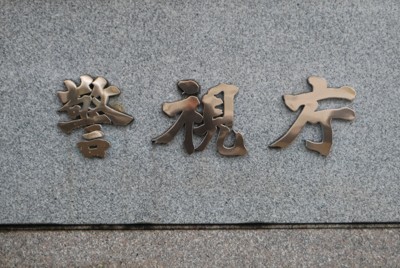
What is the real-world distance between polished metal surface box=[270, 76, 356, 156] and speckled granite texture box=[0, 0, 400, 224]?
2.0 inches

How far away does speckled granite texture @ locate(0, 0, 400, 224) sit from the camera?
2.67 metres

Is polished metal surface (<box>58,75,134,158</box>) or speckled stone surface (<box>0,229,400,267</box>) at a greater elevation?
polished metal surface (<box>58,75,134,158</box>)

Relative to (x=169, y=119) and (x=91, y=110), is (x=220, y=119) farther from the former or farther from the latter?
(x=91, y=110)

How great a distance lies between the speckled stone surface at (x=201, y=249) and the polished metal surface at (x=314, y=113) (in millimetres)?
513

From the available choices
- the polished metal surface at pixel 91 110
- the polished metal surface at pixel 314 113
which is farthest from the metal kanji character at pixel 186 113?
the polished metal surface at pixel 314 113

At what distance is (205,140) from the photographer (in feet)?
8.66

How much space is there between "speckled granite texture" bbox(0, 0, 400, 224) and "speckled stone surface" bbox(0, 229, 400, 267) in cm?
10

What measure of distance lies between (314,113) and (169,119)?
0.83 metres

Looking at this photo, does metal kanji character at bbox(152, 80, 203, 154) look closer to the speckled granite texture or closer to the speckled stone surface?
the speckled granite texture

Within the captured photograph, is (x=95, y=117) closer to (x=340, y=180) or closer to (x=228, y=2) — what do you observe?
(x=228, y=2)

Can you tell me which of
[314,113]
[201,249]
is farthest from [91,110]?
[314,113]

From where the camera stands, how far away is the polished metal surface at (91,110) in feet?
8.66

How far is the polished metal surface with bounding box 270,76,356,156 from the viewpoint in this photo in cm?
264

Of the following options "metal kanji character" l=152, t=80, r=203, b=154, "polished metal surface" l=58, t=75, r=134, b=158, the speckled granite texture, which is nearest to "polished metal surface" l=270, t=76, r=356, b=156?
the speckled granite texture
